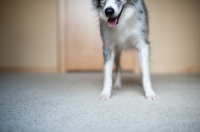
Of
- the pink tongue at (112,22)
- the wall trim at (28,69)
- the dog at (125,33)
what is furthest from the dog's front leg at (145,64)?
the wall trim at (28,69)

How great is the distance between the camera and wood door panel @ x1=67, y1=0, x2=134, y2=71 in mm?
3674

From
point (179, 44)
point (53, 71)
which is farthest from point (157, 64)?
point (53, 71)

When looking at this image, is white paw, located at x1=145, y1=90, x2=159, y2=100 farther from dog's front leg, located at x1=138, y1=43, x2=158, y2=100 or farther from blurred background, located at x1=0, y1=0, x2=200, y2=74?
blurred background, located at x1=0, y1=0, x2=200, y2=74

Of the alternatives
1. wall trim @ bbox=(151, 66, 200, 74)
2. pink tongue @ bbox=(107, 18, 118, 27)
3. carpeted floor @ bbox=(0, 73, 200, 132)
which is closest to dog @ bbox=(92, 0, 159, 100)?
pink tongue @ bbox=(107, 18, 118, 27)

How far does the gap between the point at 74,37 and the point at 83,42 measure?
6.9 inches

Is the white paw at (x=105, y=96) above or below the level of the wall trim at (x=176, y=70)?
above

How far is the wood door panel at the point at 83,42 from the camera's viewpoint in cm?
367

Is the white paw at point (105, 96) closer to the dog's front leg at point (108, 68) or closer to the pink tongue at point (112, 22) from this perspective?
the dog's front leg at point (108, 68)

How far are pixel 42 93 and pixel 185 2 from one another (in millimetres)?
2940

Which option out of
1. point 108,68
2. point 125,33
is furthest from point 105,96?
point 125,33

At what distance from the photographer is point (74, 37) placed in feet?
12.2

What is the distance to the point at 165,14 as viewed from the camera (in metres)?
3.70

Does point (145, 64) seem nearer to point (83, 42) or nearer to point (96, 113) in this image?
point (96, 113)

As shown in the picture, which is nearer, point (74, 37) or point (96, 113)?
point (96, 113)
